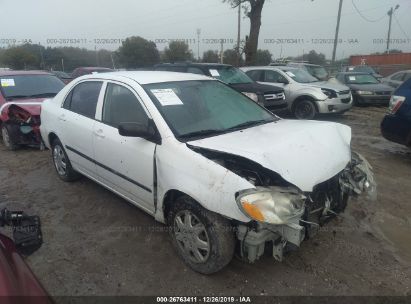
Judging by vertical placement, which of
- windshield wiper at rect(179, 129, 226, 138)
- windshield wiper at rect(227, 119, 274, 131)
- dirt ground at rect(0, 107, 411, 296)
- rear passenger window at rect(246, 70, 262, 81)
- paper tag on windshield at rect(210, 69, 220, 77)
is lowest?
dirt ground at rect(0, 107, 411, 296)

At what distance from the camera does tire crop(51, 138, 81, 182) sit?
4.97 m

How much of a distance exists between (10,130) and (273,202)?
6.05m

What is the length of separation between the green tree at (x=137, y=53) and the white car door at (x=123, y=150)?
34.3 metres

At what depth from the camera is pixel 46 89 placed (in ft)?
25.0

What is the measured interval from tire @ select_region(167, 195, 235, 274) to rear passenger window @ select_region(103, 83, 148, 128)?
3.22ft

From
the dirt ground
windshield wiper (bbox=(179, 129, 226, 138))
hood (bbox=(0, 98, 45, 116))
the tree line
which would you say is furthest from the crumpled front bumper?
the tree line

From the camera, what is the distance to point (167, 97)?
140 inches

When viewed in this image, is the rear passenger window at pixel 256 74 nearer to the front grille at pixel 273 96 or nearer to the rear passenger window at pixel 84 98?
the front grille at pixel 273 96

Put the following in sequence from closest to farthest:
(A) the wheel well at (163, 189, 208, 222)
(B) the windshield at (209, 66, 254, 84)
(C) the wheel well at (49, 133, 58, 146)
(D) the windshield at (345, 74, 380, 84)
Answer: (A) the wheel well at (163, 189, 208, 222) → (C) the wheel well at (49, 133, 58, 146) → (B) the windshield at (209, 66, 254, 84) → (D) the windshield at (345, 74, 380, 84)

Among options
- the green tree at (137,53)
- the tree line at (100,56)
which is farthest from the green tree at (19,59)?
the green tree at (137,53)

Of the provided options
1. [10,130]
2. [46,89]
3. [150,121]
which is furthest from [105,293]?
[46,89]

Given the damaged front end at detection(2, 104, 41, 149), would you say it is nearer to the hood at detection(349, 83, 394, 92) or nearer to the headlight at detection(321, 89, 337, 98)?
the headlight at detection(321, 89, 337, 98)

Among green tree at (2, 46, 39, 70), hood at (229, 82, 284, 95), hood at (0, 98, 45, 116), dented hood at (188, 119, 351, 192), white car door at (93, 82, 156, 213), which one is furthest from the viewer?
green tree at (2, 46, 39, 70)

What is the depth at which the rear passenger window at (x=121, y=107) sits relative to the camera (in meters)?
3.54
